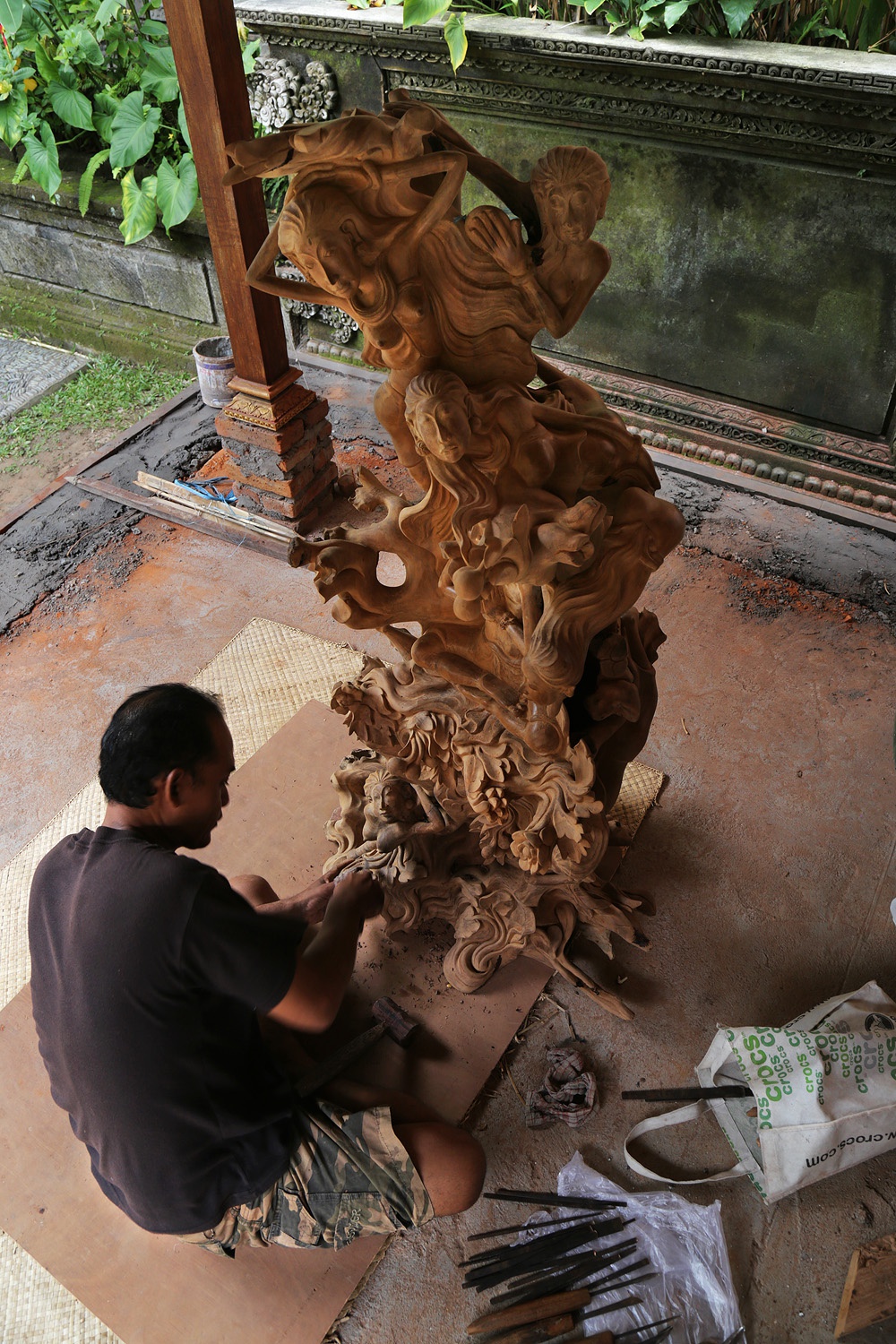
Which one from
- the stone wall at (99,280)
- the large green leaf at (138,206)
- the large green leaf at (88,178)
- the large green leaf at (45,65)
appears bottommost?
the stone wall at (99,280)

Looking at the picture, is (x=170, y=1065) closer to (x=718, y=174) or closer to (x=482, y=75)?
(x=718, y=174)

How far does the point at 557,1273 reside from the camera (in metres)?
2.50

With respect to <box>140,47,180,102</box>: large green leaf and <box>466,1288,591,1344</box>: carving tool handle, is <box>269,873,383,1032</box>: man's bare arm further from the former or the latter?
<box>140,47,180,102</box>: large green leaf

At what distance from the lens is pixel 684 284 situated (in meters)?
4.93

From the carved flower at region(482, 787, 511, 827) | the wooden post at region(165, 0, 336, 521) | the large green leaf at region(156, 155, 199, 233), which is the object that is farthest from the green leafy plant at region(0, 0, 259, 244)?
the carved flower at region(482, 787, 511, 827)

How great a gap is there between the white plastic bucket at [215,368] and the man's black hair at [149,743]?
366 centimetres

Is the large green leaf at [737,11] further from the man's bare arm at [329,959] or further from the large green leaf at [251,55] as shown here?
the man's bare arm at [329,959]

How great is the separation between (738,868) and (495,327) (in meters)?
2.17

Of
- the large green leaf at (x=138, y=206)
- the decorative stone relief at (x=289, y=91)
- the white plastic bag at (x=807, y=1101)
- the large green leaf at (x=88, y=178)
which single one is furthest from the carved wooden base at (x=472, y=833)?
the large green leaf at (x=88, y=178)

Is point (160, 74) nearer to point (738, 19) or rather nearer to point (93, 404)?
point (93, 404)

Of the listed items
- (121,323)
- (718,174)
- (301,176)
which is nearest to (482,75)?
(718,174)

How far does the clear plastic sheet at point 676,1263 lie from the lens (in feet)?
7.93

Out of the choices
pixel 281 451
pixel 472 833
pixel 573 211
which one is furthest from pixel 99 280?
pixel 573 211

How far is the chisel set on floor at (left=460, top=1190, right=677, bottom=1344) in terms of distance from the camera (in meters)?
2.41
